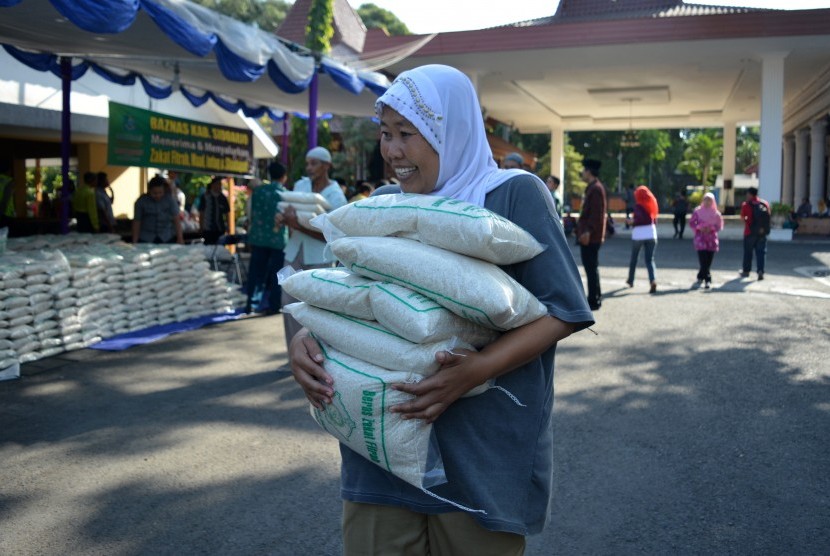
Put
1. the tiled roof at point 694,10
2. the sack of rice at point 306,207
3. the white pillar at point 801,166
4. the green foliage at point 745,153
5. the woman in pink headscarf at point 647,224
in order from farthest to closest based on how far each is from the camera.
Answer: the green foliage at point 745,153, the white pillar at point 801,166, the tiled roof at point 694,10, the woman in pink headscarf at point 647,224, the sack of rice at point 306,207

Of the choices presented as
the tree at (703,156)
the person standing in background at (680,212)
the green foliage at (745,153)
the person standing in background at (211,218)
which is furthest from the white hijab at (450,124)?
the green foliage at (745,153)

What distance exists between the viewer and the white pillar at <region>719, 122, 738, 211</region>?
32325mm

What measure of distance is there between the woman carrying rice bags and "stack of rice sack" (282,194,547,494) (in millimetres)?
53

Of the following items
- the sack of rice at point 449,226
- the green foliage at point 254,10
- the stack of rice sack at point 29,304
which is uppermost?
the green foliage at point 254,10

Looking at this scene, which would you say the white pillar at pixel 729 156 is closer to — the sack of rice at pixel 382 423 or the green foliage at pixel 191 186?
the green foliage at pixel 191 186

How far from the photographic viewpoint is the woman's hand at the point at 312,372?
1729 millimetres

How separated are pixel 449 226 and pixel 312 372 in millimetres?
456

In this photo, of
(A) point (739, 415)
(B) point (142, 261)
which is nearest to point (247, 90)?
(B) point (142, 261)

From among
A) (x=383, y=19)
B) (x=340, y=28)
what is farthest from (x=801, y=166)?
(x=383, y=19)

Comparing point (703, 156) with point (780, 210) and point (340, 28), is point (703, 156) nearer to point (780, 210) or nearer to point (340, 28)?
point (780, 210)

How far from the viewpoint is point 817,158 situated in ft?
95.0

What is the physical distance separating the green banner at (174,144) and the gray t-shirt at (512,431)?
8869mm

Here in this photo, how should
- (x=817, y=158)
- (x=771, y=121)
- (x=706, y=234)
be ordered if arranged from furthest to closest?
(x=817, y=158) < (x=771, y=121) < (x=706, y=234)

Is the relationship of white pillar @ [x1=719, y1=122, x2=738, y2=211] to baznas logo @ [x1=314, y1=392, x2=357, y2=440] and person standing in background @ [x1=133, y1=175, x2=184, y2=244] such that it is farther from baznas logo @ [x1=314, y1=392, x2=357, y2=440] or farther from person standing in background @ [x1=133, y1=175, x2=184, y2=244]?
baznas logo @ [x1=314, y1=392, x2=357, y2=440]
